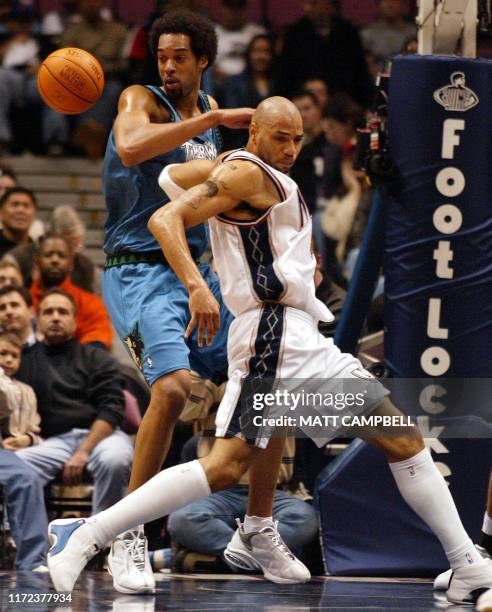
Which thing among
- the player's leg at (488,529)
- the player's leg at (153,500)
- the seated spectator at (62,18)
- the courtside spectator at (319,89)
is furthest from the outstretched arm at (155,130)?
the seated spectator at (62,18)

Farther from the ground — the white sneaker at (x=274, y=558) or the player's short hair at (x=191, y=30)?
the player's short hair at (x=191, y=30)

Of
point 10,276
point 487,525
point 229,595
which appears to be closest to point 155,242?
point 229,595

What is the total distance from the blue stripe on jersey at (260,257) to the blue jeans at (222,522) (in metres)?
1.56

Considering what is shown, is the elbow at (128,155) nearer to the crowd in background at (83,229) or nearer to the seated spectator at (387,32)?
the crowd in background at (83,229)

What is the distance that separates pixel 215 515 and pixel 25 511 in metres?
0.98

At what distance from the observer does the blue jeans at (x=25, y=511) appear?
6109 mm

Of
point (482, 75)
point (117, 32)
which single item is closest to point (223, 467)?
point (482, 75)

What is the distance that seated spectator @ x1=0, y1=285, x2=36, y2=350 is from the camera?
24.0ft

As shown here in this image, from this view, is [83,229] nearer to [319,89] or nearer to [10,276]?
[10,276]

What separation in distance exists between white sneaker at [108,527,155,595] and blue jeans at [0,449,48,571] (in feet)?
4.28

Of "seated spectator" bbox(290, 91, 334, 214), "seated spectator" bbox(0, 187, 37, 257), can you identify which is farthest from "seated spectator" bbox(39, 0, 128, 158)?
"seated spectator" bbox(0, 187, 37, 257)

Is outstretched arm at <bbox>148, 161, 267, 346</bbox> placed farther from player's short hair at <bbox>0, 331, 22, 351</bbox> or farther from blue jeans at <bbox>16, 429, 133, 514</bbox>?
player's short hair at <bbox>0, 331, 22, 351</bbox>

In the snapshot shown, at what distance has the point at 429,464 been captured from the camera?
4758 millimetres

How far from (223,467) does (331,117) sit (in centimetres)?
614
